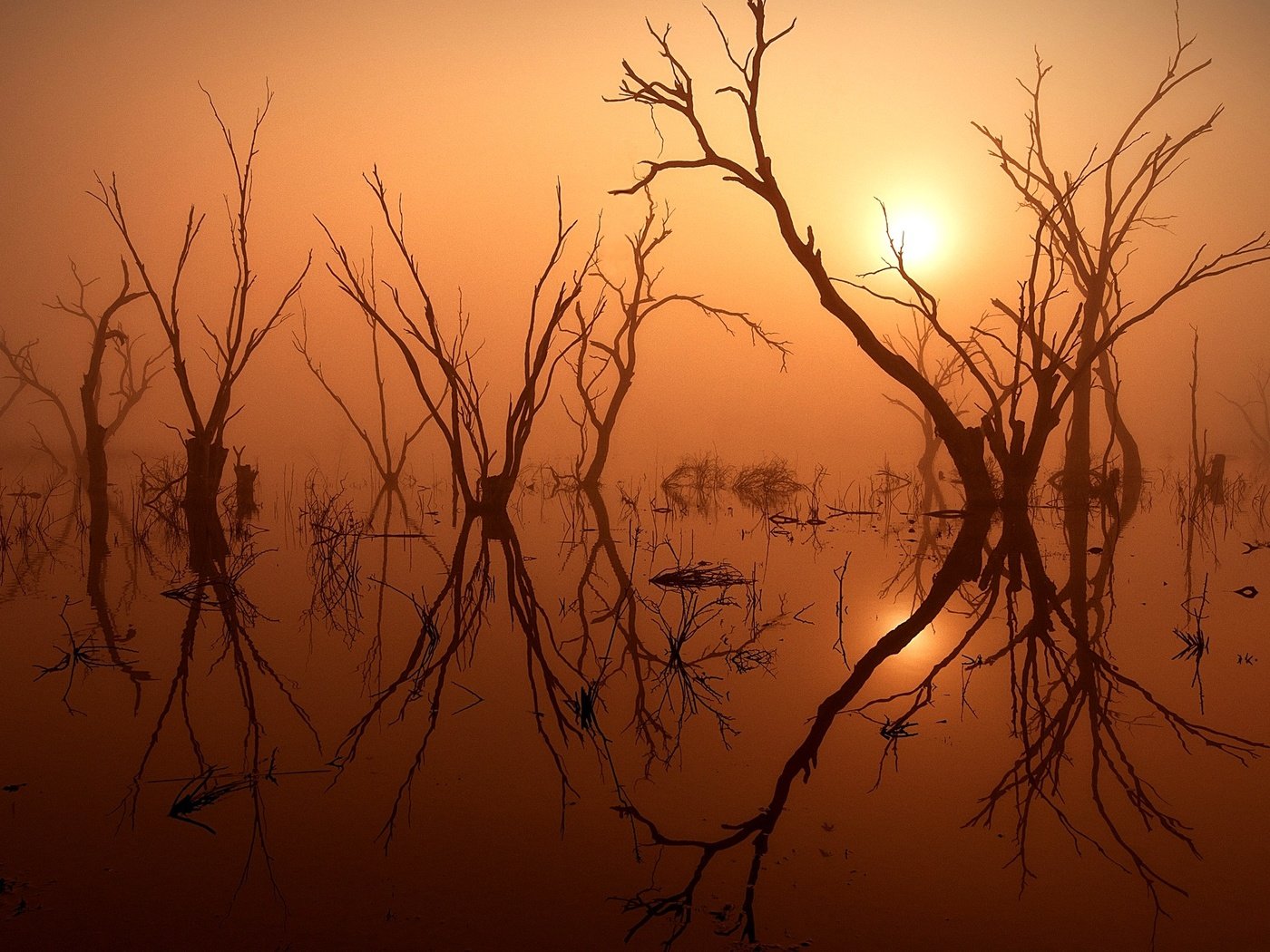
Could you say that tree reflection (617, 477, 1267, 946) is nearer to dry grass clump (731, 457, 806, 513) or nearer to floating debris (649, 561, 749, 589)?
floating debris (649, 561, 749, 589)

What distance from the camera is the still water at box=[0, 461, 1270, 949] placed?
1.61 meters

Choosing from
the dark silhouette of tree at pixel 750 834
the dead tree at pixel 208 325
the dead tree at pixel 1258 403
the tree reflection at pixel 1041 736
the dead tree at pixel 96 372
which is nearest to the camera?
the dark silhouette of tree at pixel 750 834

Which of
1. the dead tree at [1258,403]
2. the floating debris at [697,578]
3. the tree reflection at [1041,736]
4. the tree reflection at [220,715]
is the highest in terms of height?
the dead tree at [1258,403]

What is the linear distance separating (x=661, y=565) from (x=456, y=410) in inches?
148

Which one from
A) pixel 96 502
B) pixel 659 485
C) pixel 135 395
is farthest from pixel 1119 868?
pixel 135 395

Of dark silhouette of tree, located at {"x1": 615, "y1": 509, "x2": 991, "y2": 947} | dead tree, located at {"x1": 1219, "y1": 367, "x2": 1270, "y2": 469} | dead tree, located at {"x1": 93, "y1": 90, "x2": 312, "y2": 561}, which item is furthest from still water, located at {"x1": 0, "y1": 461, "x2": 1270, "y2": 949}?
dead tree, located at {"x1": 1219, "y1": 367, "x2": 1270, "y2": 469}

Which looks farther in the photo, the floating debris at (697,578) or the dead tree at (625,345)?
the dead tree at (625,345)

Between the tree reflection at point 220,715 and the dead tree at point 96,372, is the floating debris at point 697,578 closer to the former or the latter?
the tree reflection at point 220,715

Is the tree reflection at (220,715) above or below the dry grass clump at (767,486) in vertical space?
below

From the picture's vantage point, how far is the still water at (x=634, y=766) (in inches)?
63.3

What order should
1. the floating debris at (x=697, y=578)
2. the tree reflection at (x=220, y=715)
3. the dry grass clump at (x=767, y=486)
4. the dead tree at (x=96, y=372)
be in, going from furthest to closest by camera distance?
the dry grass clump at (x=767, y=486)
the dead tree at (x=96, y=372)
the floating debris at (x=697, y=578)
the tree reflection at (x=220, y=715)

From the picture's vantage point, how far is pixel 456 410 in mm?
9211

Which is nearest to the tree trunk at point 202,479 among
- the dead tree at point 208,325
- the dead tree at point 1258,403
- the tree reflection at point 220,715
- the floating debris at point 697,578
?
the dead tree at point 208,325

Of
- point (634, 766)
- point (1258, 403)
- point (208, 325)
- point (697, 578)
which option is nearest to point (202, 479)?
point (208, 325)
